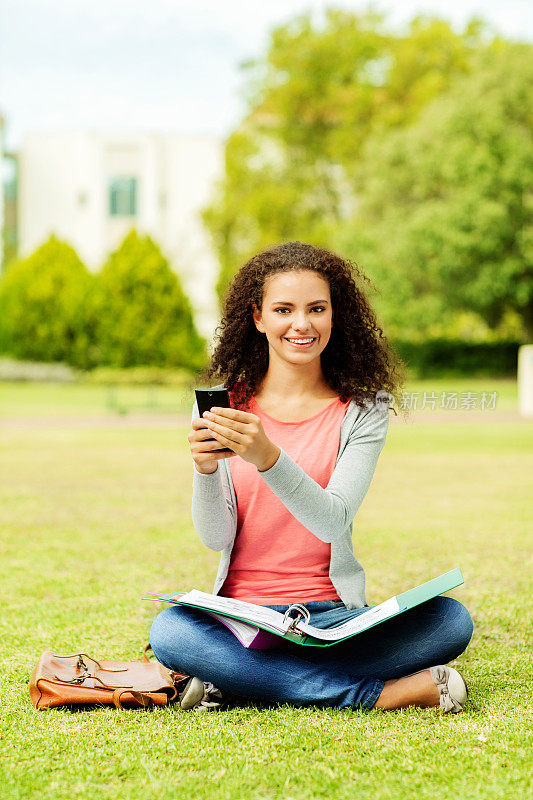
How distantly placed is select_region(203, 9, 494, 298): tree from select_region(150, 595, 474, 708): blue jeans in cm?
3318

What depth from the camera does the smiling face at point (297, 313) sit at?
329 centimetres

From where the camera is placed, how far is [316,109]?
37.7m

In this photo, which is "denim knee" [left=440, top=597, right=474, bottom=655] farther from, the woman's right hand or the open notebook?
the woman's right hand

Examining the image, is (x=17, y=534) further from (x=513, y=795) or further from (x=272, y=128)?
(x=272, y=128)

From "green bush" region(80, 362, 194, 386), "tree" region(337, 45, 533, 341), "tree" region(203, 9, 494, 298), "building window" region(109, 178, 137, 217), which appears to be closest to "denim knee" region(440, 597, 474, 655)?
"green bush" region(80, 362, 194, 386)

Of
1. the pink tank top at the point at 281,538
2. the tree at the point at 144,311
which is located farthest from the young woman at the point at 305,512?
the tree at the point at 144,311

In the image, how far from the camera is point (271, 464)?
2.88 meters

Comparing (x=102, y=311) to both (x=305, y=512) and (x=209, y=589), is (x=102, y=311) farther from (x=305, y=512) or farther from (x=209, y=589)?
(x=305, y=512)

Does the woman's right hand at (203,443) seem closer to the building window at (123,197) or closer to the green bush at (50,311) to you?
the green bush at (50,311)

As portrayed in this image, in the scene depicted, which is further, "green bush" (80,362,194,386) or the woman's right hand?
"green bush" (80,362,194,386)

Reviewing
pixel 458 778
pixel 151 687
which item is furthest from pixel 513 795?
pixel 151 687

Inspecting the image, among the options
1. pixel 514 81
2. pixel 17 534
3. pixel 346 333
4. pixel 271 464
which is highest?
pixel 514 81

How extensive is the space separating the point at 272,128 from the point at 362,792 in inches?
1452

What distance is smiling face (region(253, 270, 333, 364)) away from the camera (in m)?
3.29
